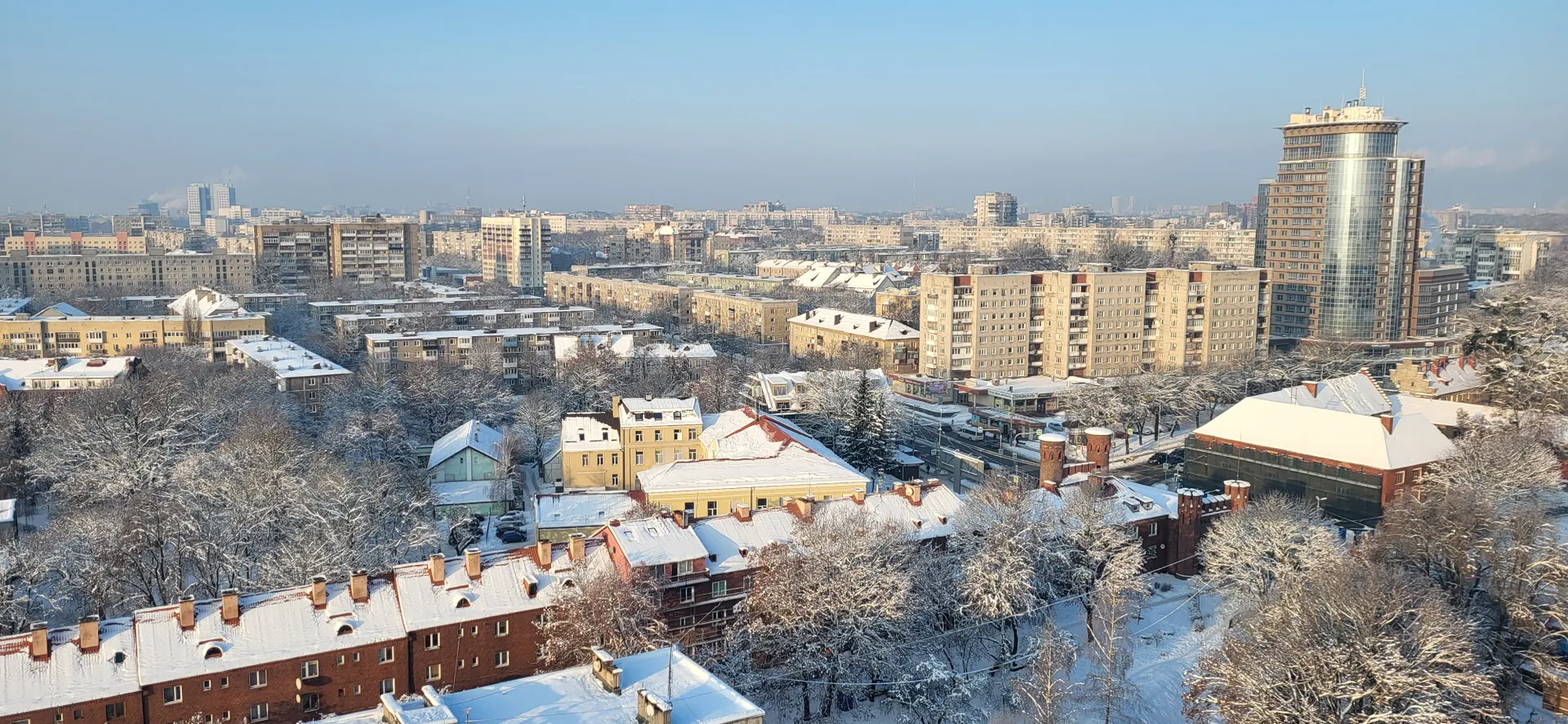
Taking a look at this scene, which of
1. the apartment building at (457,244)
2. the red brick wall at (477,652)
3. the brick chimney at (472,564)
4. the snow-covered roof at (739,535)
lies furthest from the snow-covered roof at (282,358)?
the apartment building at (457,244)

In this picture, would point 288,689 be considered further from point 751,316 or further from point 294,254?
point 294,254

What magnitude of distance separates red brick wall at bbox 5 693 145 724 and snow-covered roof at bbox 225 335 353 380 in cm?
3597

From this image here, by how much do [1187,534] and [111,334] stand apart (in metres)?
63.1

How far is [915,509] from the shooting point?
30.1 metres

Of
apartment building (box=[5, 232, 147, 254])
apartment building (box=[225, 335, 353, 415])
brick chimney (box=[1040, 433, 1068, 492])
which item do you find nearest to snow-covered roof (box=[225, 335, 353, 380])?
apartment building (box=[225, 335, 353, 415])

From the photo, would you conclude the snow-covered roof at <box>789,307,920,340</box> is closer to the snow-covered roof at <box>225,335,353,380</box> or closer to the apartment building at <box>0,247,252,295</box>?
the snow-covered roof at <box>225,335,353,380</box>

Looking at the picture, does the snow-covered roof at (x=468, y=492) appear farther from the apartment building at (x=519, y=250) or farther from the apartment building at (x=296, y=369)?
the apartment building at (x=519, y=250)

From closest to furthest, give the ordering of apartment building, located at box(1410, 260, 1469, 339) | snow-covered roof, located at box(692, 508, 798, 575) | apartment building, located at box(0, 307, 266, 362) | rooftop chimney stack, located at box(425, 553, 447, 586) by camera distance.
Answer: rooftop chimney stack, located at box(425, 553, 447, 586), snow-covered roof, located at box(692, 508, 798, 575), apartment building, located at box(0, 307, 266, 362), apartment building, located at box(1410, 260, 1469, 339)

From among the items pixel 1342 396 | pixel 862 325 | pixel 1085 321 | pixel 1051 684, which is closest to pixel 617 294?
pixel 862 325

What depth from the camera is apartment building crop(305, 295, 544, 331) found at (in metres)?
86.4

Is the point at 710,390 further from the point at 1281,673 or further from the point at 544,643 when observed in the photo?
the point at 1281,673

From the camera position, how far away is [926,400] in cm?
6144

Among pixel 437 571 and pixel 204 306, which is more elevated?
pixel 204 306

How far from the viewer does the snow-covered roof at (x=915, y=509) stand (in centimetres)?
2905
